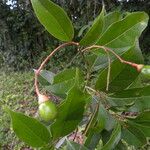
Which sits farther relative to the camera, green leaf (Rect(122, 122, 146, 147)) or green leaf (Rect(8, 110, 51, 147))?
green leaf (Rect(122, 122, 146, 147))

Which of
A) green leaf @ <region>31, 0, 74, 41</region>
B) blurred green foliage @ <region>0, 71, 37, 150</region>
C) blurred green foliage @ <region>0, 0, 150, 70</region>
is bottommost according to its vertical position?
blurred green foliage @ <region>0, 71, 37, 150</region>

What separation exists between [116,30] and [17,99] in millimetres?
5704

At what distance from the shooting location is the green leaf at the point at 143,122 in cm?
82

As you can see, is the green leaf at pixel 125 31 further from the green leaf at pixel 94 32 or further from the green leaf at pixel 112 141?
the green leaf at pixel 112 141

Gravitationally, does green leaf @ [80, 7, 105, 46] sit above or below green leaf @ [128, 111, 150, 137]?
above

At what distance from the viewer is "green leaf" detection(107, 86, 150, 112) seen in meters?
0.80

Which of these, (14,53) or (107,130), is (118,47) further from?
(14,53)

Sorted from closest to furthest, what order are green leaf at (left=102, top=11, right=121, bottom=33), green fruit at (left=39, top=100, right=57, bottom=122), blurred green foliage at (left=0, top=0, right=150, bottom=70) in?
1. green fruit at (left=39, top=100, right=57, bottom=122)
2. green leaf at (left=102, top=11, right=121, bottom=33)
3. blurred green foliage at (left=0, top=0, right=150, bottom=70)

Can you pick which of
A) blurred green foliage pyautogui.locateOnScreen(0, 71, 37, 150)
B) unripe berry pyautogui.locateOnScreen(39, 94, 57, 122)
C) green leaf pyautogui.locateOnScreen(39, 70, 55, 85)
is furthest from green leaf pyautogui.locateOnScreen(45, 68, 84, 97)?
blurred green foliage pyautogui.locateOnScreen(0, 71, 37, 150)

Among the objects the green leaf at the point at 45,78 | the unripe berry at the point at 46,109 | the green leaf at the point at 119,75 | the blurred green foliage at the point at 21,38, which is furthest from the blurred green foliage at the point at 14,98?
the unripe berry at the point at 46,109

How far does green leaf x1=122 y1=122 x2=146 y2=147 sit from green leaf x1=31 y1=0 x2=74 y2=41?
234 mm

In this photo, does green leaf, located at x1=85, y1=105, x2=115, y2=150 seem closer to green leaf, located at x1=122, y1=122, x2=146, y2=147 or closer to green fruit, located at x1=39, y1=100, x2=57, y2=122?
green leaf, located at x1=122, y1=122, x2=146, y2=147

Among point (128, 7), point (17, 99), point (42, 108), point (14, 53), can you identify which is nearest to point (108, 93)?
point (42, 108)

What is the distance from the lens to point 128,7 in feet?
22.2
